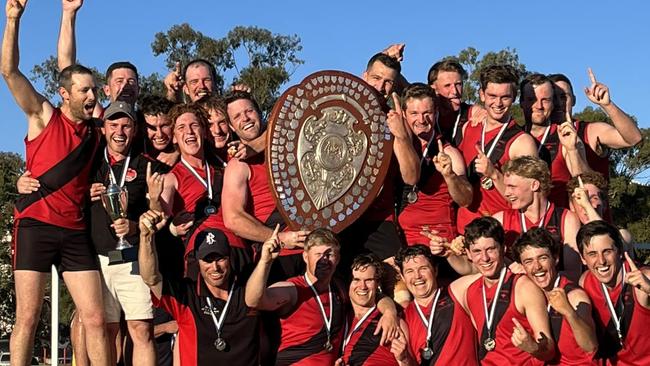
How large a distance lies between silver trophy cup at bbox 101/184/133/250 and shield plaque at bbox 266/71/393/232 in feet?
3.94

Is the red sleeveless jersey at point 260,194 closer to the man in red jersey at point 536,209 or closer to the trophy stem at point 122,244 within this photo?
the trophy stem at point 122,244

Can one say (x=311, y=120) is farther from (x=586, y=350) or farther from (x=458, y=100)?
(x=586, y=350)

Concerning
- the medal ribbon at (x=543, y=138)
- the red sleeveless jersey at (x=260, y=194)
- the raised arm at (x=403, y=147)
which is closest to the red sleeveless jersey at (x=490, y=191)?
the medal ribbon at (x=543, y=138)

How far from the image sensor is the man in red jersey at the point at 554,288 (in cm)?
750

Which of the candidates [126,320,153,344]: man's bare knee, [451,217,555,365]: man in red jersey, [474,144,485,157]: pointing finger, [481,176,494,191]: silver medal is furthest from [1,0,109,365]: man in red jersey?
[481,176,494,191]: silver medal

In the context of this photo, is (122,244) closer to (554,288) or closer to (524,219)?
(524,219)

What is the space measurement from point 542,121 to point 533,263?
212cm

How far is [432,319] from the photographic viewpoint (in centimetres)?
804

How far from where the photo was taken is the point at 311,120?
875cm

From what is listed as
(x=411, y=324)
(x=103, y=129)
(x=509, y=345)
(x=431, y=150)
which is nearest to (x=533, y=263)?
(x=509, y=345)

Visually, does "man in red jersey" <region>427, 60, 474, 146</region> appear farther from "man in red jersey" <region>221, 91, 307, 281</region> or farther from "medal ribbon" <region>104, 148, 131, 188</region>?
"medal ribbon" <region>104, 148, 131, 188</region>

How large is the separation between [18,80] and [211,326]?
2408mm

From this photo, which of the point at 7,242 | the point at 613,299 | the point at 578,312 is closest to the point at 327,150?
the point at 578,312

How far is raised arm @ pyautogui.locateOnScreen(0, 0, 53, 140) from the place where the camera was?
7953mm
